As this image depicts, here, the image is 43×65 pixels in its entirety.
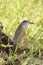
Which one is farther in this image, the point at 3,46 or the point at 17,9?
the point at 17,9

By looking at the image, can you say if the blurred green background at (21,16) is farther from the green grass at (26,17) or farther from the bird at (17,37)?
the bird at (17,37)

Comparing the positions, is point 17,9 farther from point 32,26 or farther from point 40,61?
point 40,61

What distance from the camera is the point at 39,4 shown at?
6.21 m

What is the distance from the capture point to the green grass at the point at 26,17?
14.0 feet

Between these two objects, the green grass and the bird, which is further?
the green grass

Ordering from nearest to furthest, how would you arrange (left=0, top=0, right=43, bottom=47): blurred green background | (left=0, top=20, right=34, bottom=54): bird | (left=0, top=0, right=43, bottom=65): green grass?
(left=0, top=20, right=34, bottom=54): bird
(left=0, top=0, right=43, bottom=65): green grass
(left=0, top=0, right=43, bottom=47): blurred green background

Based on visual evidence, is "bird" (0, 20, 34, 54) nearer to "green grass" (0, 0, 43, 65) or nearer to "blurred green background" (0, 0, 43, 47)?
"green grass" (0, 0, 43, 65)

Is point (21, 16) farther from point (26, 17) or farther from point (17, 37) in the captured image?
point (17, 37)

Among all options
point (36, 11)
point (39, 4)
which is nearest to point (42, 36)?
point (36, 11)

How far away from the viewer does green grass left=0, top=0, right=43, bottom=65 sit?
169 inches

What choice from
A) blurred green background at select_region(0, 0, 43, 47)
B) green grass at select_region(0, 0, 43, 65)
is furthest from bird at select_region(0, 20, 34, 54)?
blurred green background at select_region(0, 0, 43, 47)

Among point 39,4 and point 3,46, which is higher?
point 39,4

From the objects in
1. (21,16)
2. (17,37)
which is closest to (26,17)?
(21,16)

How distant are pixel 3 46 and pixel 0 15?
1.22 meters
